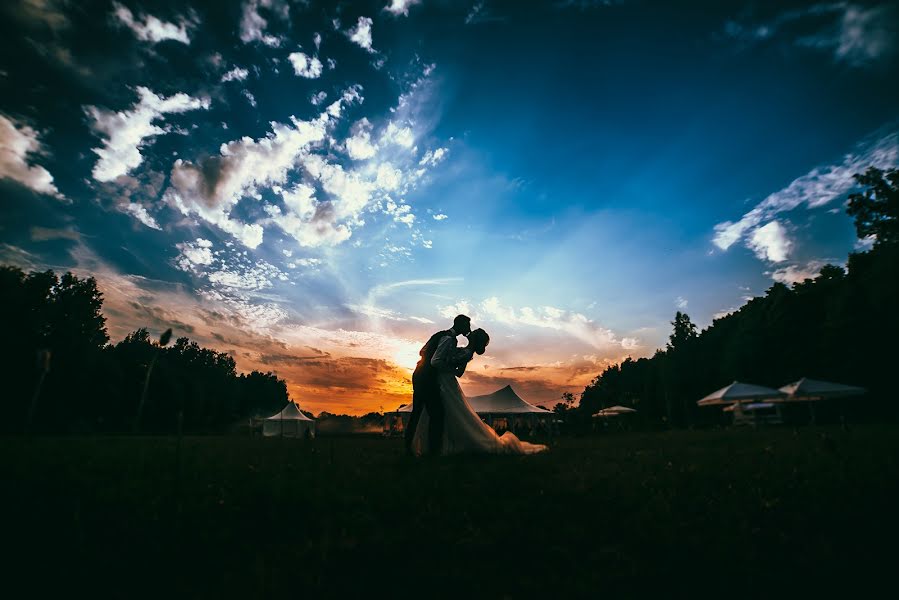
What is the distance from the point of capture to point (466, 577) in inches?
83.6

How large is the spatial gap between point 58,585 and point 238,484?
7.57 feet


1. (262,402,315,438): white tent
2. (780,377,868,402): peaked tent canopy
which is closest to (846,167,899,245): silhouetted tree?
(780,377,868,402): peaked tent canopy

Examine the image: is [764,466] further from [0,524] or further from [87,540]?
[0,524]

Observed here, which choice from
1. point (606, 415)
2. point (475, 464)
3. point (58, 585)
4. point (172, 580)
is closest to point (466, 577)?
point (172, 580)

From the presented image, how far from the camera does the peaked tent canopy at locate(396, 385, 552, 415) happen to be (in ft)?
104

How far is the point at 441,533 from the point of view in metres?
2.81

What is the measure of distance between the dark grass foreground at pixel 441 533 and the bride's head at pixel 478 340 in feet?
11.6

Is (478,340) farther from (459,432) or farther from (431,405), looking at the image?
(459,432)

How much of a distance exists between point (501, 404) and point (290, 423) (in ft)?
80.5

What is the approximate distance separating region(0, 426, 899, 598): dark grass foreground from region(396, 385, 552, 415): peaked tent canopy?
27767 millimetres

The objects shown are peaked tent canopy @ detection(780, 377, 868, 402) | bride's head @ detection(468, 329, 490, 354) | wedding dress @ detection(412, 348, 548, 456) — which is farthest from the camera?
peaked tent canopy @ detection(780, 377, 868, 402)

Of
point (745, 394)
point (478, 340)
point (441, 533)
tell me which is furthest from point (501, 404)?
point (441, 533)

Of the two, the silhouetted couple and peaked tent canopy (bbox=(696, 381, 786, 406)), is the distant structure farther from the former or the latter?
the silhouetted couple

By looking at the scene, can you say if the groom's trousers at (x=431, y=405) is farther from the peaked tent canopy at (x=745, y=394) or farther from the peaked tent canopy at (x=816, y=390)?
the peaked tent canopy at (x=816, y=390)
